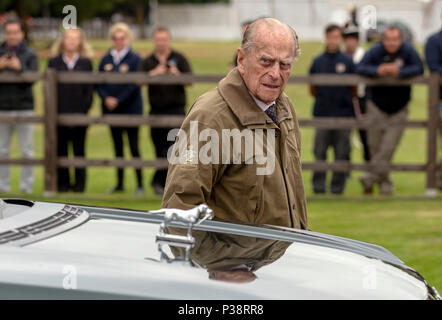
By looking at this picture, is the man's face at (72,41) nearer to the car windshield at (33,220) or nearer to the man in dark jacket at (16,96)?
the man in dark jacket at (16,96)

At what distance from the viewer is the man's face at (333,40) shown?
Answer: 40.0 feet

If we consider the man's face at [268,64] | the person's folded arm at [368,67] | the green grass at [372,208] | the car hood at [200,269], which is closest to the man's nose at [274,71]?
the man's face at [268,64]

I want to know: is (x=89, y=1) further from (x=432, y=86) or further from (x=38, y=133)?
(x=432, y=86)

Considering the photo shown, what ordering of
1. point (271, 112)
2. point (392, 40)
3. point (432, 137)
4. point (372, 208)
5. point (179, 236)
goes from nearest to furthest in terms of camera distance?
point (179, 236) → point (271, 112) → point (372, 208) → point (432, 137) → point (392, 40)

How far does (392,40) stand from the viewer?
11.7 m

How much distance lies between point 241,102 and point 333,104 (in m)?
8.04

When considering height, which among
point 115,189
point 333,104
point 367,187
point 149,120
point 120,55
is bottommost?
point 115,189

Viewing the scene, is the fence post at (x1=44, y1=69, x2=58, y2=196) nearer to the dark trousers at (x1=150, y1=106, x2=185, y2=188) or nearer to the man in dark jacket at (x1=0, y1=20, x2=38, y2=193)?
the man in dark jacket at (x1=0, y1=20, x2=38, y2=193)

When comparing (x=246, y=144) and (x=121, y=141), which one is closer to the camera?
(x=246, y=144)

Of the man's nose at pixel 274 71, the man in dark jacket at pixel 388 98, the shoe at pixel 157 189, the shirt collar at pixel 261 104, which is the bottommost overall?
the shoe at pixel 157 189

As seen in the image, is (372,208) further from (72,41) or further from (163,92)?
(72,41)

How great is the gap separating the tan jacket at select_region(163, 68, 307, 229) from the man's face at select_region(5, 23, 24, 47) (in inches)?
332

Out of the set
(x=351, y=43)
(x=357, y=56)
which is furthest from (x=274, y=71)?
(x=357, y=56)

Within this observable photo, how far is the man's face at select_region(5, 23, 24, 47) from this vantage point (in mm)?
12102
